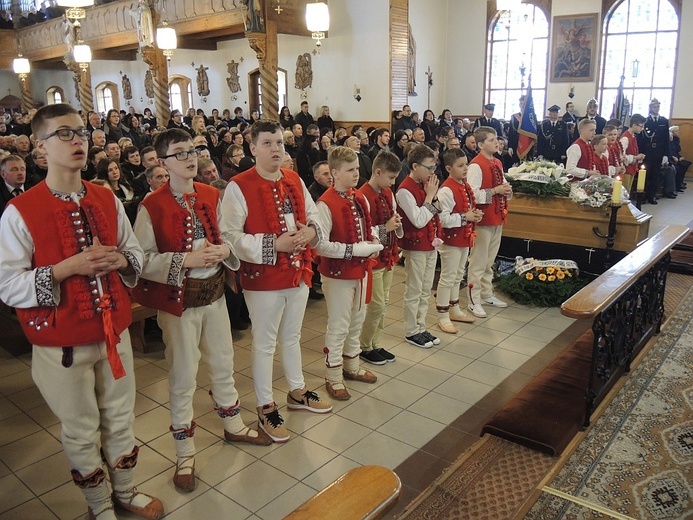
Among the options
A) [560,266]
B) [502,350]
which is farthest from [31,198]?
[560,266]

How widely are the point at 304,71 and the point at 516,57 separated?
5740mm

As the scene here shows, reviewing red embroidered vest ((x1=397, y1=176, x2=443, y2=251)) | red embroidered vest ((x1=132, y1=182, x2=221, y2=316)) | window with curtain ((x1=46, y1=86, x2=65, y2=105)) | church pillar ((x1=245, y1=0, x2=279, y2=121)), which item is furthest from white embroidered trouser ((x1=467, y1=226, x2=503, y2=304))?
window with curtain ((x1=46, y1=86, x2=65, y2=105))

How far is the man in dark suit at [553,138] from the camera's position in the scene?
1198 centimetres

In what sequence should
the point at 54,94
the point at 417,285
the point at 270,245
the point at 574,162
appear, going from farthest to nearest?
the point at 54,94, the point at 574,162, the point at 417,285, the point at 270,245

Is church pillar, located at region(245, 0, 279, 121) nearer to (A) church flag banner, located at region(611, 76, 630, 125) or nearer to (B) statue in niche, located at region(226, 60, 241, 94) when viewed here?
(B) statue in niche, located at region(226, 60, 241, 94)


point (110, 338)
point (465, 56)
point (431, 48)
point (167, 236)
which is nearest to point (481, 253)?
point (167, 236)

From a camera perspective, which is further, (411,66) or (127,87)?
(127,87)

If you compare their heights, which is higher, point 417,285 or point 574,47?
point 574,47

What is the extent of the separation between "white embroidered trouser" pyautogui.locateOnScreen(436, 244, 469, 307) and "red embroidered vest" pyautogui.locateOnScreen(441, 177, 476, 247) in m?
0.07

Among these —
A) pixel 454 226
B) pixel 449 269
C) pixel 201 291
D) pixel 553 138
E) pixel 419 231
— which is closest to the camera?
pixel 201 291

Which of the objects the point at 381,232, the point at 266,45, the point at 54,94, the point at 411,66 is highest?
the point at 266,45

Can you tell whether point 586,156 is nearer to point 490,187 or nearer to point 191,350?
point 490,187

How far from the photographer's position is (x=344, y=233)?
350 centimetres

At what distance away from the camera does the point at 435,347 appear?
450 cm
